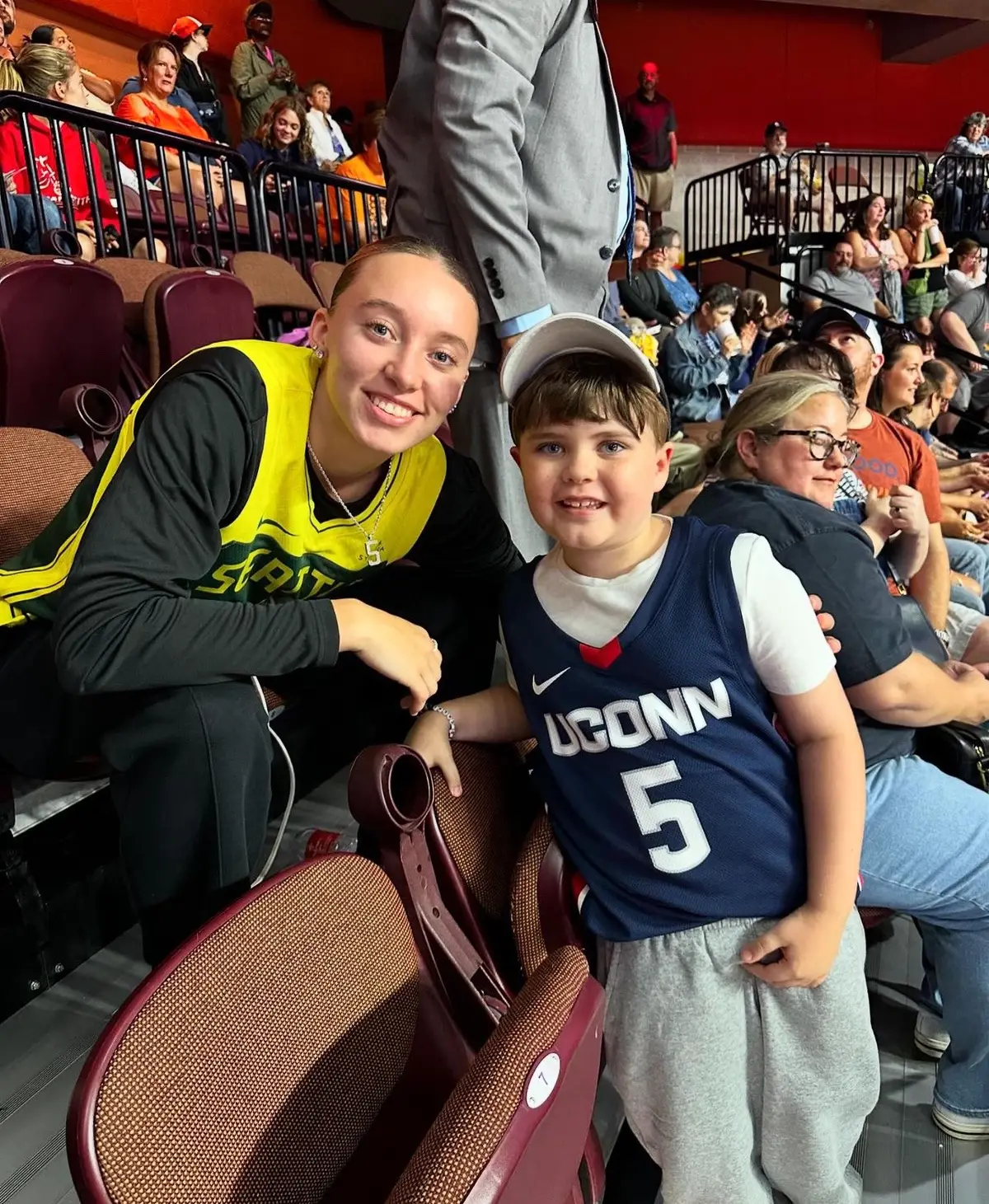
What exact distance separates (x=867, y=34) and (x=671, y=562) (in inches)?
549

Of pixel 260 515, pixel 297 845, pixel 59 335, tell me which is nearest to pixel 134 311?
pixel 59 335

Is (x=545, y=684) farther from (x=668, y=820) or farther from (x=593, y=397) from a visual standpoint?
(x=593, y=397)

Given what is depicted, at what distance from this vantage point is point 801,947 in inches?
38.6

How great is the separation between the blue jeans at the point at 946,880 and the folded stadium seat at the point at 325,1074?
557mm

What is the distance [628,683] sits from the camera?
1.01m

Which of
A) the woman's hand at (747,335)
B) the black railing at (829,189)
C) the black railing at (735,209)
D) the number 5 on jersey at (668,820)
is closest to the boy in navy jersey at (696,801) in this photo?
the number 5 on jersey at (668,820)

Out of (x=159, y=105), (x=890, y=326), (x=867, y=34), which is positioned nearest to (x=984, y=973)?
(x=159, y=105)

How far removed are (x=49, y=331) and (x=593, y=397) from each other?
186cm

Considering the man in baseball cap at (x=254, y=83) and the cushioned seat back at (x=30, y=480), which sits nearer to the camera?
the cushioned seat back at (x=30, y=480)

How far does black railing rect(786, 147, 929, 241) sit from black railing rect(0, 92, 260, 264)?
641cm

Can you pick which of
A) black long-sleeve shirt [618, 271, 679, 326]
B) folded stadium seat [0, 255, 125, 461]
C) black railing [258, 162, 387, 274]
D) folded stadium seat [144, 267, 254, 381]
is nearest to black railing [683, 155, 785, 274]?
black long-sleeve shirt [618, 271, 679, 326]

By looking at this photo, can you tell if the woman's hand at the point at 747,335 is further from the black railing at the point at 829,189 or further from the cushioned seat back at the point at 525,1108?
the cushioned seat back at the point at 525,1108

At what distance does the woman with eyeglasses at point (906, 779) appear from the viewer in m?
1.12

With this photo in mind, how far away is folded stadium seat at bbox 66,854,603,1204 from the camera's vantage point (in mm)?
594
